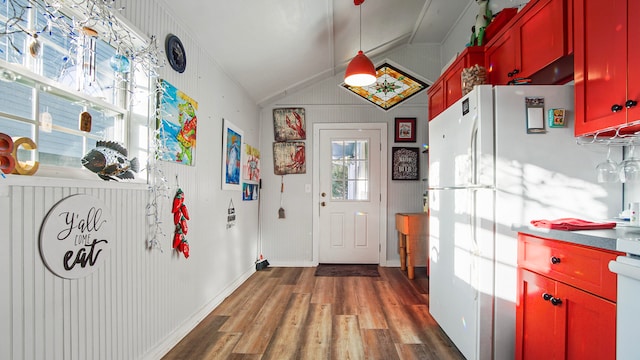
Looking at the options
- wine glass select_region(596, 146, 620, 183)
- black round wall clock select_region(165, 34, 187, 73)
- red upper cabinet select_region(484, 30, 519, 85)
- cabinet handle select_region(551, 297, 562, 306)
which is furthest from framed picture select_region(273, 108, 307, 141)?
cabinet handle select_region(551, 297, 562, 306)

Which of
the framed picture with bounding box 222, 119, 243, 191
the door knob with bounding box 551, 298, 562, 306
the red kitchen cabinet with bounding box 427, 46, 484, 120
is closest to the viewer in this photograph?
the door knob with bounding box 551, 298, 562, 306

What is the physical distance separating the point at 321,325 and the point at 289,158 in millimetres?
2494

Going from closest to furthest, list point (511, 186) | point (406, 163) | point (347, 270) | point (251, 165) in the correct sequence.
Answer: point (511, 186), point (251, 165), point (347, 270), point (406, 163)

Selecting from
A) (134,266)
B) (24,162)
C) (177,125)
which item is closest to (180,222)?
(134,266)

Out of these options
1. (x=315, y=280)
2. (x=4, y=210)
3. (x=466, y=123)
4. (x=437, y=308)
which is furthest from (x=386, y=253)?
(x=4, y=210)

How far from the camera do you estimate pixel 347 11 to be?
290cm

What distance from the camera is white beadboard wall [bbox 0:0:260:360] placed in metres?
1.08

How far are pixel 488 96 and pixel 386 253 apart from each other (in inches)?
118

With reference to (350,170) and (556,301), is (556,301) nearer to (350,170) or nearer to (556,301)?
(556,301)

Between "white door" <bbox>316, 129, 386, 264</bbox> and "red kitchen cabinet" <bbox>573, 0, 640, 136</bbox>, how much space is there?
2895 mm

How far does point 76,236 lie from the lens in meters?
1.29

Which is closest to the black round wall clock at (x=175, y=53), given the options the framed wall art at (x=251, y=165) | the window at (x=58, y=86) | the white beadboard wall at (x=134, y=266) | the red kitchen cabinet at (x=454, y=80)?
the white beadboard wall at (x=134, y=266)

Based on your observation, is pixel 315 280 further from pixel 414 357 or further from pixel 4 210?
pixel 4 210

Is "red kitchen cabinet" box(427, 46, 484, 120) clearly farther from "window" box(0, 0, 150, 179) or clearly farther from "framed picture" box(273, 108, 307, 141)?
"window" box(0, 0, 150, 179)
